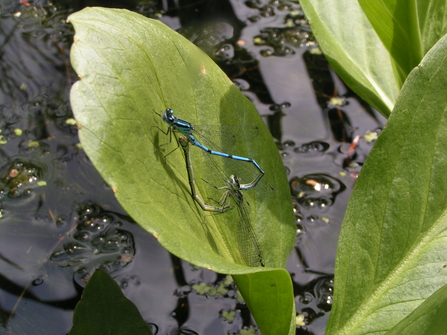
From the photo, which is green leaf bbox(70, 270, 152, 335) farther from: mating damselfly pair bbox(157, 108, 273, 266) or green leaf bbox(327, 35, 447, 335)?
green leaf bbox(327, 35, 447, 335)

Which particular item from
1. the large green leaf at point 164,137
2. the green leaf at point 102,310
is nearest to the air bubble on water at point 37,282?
the green leaf at point 102,310

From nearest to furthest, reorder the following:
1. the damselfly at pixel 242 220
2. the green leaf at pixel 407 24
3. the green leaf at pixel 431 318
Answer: the green leaf at pixel 431 318 < the damselfly at pixel 242 220 < the green leaf at pixel 407 24

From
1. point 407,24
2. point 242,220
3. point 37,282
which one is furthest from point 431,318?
point 37,282

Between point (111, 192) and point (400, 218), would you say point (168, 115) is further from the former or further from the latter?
point (111, 192)

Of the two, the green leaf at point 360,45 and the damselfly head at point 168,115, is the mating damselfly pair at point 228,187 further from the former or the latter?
the green leaf at point 360,45

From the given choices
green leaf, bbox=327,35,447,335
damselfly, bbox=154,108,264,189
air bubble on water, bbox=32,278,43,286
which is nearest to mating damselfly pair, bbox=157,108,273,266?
damselfly, bbox=154,108,264,189

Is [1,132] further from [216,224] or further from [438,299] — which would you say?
[438,299]

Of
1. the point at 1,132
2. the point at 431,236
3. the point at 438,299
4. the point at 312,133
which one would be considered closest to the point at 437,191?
the point at 431,236
